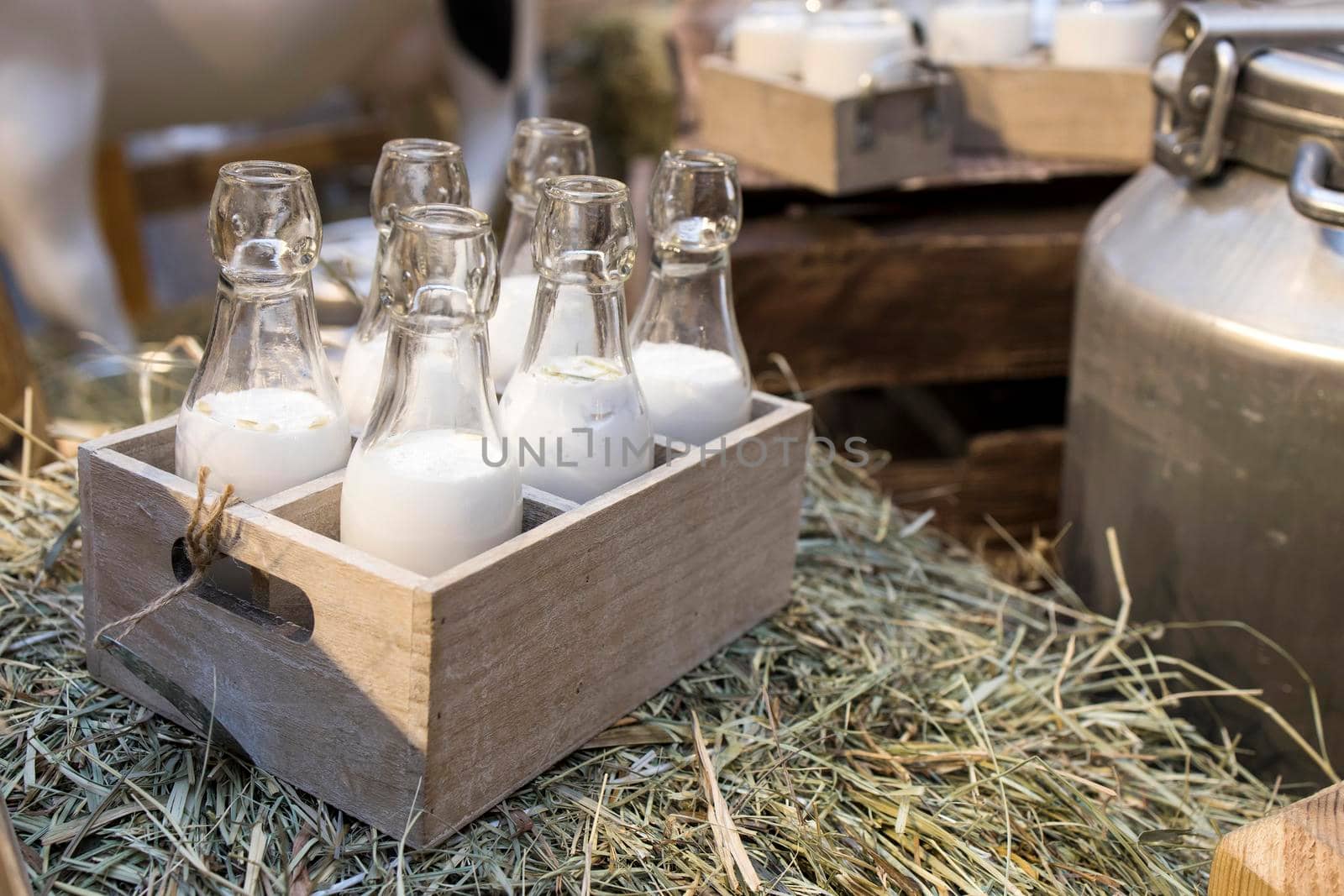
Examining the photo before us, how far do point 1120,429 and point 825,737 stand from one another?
430 millimetres

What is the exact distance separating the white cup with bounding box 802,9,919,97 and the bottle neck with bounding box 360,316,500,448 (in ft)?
2.69

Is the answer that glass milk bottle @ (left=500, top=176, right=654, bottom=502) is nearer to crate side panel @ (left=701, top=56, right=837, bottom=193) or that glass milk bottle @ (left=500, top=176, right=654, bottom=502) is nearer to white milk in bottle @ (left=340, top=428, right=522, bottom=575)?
white milk in bottle @ (left=340, top=428, right=522, bottom=575)

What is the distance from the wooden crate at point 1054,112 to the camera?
1.51 meters

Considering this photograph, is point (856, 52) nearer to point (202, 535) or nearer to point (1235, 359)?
point (1235, 359)

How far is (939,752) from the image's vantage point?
832 mm

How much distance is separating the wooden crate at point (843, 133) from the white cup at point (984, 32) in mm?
179

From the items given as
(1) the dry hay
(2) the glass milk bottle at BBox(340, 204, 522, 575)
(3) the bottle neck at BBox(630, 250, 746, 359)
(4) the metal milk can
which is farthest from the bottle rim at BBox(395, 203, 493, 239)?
(4) the metal milk can

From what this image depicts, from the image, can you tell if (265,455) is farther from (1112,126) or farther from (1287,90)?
(1112,126)

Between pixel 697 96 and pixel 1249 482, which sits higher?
pixel 697 96

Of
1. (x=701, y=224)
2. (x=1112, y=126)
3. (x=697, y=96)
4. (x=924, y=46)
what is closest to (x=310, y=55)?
(x=697, y=96)

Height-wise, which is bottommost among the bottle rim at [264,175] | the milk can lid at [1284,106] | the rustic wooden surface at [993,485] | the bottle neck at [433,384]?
the rustic wooden surface at [993,485]

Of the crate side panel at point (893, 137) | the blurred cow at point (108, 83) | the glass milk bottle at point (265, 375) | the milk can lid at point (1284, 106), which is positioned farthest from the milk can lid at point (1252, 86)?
the blurred cow at point (108, 83)

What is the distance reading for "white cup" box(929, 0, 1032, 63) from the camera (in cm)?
159

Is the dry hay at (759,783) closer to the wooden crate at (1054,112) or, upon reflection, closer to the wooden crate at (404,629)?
the wooden crate at (404,629)
